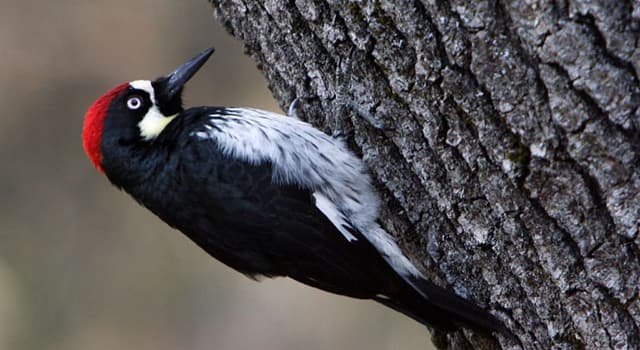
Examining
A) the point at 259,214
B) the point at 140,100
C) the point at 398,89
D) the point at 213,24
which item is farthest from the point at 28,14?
the point at 398,89

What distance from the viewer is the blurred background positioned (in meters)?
6.04

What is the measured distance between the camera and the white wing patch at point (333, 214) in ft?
9.27

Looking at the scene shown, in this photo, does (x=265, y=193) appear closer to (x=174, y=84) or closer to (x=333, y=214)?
(x=333, y=214)

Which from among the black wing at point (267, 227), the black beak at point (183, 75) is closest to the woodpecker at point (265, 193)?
the black wing at point (267, 227)

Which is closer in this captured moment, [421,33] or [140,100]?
[421,33]

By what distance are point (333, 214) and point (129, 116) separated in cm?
90

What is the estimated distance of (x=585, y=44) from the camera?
5.96 ft

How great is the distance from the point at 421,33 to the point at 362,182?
735 millimetres

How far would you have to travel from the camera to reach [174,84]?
10.7ft

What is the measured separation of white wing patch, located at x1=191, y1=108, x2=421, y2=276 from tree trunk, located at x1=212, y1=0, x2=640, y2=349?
0.58ft

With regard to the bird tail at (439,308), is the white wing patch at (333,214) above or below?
above

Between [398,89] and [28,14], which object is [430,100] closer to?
[398,89]

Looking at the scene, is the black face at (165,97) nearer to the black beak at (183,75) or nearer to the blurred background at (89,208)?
the black beak at (183,75)

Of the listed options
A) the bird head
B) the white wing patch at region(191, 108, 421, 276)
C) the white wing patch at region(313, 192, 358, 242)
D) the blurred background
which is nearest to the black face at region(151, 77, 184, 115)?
the bird head
